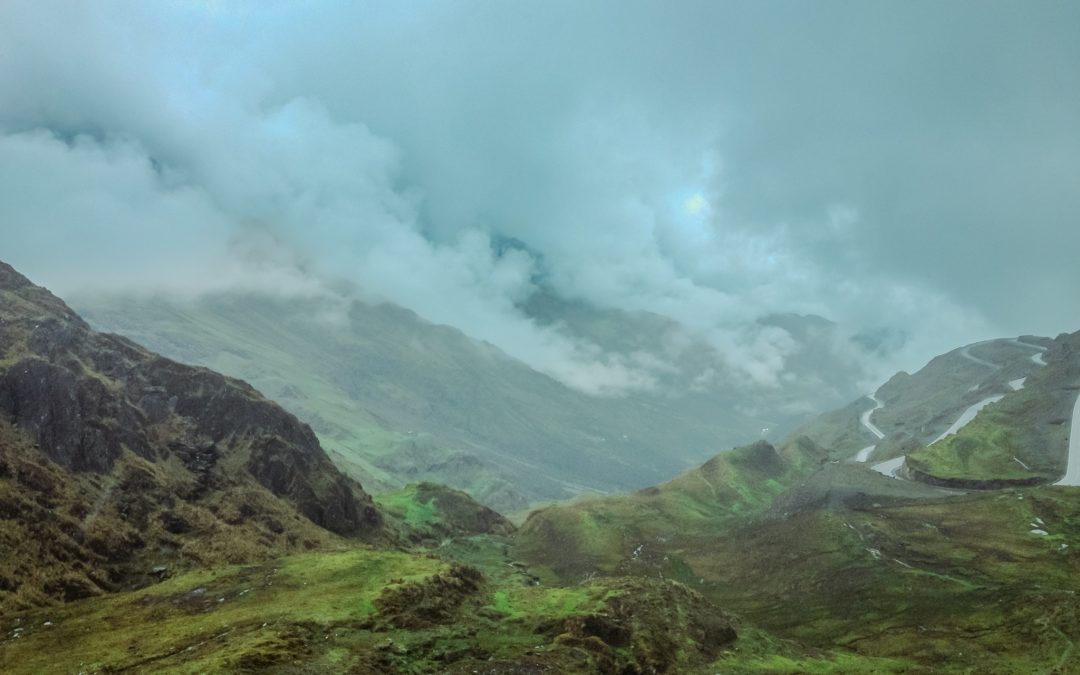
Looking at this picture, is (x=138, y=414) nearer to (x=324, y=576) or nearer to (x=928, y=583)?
(x=324, y=576)

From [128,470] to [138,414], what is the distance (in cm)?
2817

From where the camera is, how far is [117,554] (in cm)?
10888

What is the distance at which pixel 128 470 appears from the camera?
133125 millimetres

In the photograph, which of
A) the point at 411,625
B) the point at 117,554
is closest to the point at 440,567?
the point at 411,625

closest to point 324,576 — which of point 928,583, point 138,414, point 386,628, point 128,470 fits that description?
point 386,628

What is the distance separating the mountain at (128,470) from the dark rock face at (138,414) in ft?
1.25

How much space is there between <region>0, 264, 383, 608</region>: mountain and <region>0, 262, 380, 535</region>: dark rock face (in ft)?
1.25

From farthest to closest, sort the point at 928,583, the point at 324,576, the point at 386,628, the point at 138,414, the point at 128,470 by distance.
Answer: the point at 138,414 < the point at 928,583 < the point at 128,470 < the point at 324,576 < the point at 386,628

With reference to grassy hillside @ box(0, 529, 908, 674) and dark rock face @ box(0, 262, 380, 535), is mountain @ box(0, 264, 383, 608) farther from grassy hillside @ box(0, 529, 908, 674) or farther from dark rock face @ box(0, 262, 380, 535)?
grassy hillside @ box(0, 529, 908, 674)

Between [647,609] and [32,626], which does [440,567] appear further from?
[32,626]

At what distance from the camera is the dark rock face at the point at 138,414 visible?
130 meters

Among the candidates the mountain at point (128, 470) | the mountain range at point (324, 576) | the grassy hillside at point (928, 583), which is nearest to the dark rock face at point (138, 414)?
the mountain at point (128, 470)

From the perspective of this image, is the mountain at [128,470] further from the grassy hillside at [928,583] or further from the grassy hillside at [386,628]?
the grassy hillside at [928,583]

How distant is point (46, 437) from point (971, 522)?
760 feet
